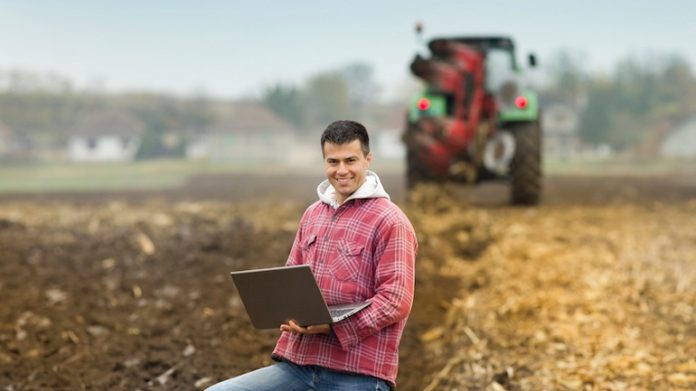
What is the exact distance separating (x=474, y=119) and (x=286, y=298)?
425 inches

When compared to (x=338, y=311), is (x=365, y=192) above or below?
above

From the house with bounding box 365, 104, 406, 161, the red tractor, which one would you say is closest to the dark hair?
the red tractor

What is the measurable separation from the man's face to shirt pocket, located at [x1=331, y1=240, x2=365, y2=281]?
208mm

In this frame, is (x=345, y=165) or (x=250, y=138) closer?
(x=345, y=165)

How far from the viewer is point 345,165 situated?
3.42m

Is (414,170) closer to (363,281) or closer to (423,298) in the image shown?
(423,298)

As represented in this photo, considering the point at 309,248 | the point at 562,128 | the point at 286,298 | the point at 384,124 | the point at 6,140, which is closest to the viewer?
the point at 286,298

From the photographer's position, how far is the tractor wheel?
47.8ft

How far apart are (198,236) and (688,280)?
5.31 m

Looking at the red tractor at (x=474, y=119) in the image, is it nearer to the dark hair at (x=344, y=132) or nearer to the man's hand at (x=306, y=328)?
the dark hair at (x=344, y=132)

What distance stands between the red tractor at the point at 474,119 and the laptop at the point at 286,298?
406 inches

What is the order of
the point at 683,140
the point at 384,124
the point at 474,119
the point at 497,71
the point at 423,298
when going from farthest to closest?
the point at 683,140 → the point at 384,124 → the point at 497,71 → the point at 474,119 → the point at 423,298

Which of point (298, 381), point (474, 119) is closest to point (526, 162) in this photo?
point (474, 119)

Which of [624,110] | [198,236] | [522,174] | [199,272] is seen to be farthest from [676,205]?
[624,110]
